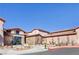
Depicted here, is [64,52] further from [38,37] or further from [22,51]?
[22,51]

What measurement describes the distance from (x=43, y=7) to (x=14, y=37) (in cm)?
46

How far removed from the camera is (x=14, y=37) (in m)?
2.62

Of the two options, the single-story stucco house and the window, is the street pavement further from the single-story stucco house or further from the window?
the window

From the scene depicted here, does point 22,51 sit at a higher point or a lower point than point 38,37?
lower

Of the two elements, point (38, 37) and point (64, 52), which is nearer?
point (64, 52)

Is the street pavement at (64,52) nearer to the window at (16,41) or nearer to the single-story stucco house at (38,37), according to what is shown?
the single-story stucco house at (38,37)

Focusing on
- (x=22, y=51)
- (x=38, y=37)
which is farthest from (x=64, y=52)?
(x=22, y=51)

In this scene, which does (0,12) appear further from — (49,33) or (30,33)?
(49,33)

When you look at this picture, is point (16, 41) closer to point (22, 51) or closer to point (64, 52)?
point (22, 51)

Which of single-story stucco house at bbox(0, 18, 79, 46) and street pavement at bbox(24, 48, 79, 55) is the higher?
single-story stucco house at bbox(0, 18, 79, 46)

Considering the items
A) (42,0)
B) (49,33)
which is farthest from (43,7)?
(49,33)

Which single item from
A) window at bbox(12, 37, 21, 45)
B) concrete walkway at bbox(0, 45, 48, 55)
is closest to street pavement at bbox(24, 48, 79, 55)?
concrete walkway at bbox(0, 45, 48, 55)
